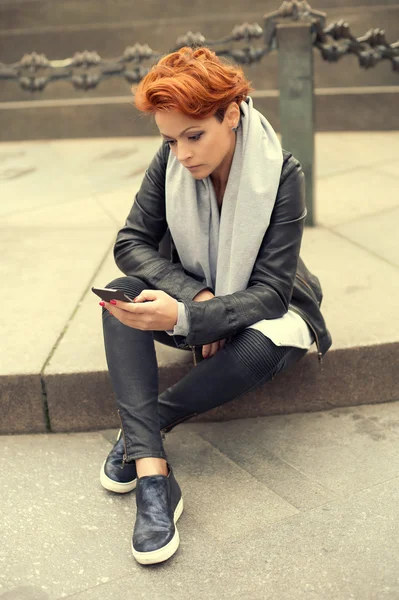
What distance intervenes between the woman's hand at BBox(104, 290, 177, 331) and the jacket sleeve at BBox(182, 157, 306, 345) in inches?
3.6

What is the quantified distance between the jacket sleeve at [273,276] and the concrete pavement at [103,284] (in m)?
0.44

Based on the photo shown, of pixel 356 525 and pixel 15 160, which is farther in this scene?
pixel 15 160

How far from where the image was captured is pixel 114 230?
4.35 m

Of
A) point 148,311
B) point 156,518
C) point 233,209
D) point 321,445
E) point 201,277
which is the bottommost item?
point 321,445

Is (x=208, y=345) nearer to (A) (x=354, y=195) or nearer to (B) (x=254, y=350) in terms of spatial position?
(B) (x=254, y=350)

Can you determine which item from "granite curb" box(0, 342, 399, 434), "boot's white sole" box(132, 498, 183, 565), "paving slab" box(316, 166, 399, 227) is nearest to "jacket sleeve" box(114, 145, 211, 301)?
"granite curb" box(0, 342, 399, 434)

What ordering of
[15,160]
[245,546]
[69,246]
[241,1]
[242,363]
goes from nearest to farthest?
[245,546]
[242,363]
[69,246]
[15,160]
[241,1]

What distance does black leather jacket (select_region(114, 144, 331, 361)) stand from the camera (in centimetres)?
238

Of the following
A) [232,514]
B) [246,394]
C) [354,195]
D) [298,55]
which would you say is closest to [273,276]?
[246,394]

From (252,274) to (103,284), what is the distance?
1.15m

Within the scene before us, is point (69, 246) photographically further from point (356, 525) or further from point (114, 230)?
point (356, 525)

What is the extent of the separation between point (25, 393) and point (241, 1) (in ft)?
18.2

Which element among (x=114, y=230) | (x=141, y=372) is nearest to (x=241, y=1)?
(x=114, y=230)

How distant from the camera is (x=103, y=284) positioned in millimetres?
3527
